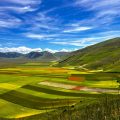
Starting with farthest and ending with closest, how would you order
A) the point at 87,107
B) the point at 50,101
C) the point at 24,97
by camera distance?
the point at 24,97
the point at 50,101
the point at 87,107

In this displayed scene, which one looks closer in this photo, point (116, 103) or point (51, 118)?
point (51, 118)

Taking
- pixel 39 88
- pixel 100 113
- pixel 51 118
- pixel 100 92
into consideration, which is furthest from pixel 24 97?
pixel 100 113

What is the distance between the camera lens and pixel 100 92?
105500 millimetres

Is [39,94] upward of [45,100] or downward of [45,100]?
upward

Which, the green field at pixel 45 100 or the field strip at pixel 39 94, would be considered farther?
the field strip at pixel 39 94

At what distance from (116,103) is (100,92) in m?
33.5

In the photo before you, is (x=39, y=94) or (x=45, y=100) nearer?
(x=45, y=100)

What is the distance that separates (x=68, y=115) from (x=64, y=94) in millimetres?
37877

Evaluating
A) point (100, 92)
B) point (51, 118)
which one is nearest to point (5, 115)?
point (51, 118)

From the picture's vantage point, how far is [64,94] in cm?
10288

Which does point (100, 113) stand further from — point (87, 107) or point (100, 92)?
point (100, 92)

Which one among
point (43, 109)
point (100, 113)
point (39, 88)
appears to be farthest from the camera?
point (39, 88)

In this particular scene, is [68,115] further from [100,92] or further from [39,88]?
[39,88]

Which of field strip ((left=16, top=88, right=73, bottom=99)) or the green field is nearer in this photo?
the green field
